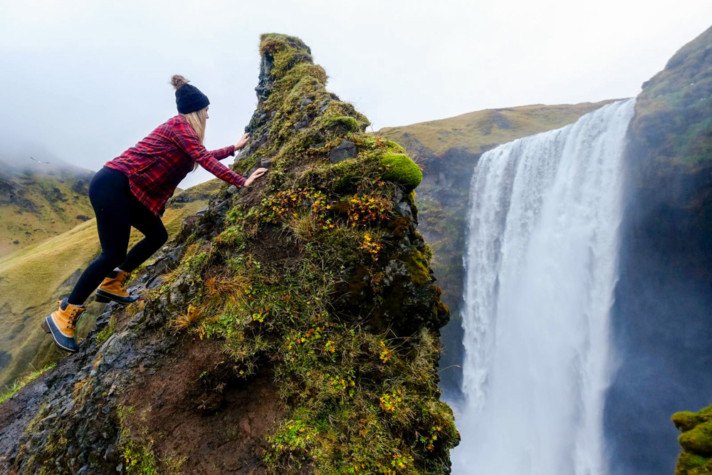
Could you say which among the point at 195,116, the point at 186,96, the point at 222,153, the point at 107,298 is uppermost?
the point at 186,96

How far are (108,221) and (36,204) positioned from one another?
148m

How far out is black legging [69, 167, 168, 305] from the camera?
4.37m

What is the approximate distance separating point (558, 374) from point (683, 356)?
289 inches

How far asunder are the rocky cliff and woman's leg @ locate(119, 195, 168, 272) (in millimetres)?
541

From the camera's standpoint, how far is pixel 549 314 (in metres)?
27.8

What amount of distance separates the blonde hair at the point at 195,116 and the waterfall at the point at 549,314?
2780 cm

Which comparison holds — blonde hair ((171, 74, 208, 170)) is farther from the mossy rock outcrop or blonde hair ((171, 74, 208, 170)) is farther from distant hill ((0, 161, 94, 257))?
distant hill ((0, 161, 94, 257))

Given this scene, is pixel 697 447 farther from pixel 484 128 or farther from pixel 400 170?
pixel 484 128

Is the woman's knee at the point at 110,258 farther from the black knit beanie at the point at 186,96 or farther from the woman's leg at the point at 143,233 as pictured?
the black knit beanie at the point at 186,96

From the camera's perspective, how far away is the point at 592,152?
28016mm

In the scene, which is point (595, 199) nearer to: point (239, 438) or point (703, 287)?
point (703, 287)

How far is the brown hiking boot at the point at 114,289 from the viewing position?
5098 millimetres

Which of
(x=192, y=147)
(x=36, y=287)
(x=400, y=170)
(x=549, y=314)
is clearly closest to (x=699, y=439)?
(x=400, y=170)

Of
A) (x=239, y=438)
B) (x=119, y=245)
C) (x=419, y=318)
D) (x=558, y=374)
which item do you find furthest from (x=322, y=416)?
(x=558, y=374)
